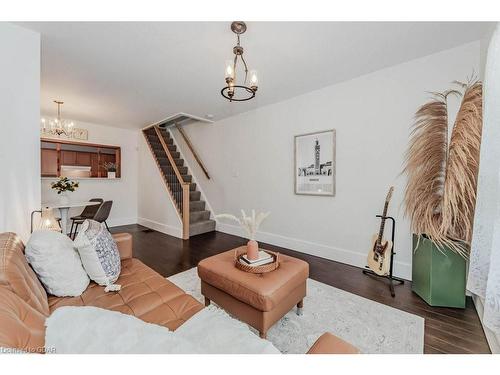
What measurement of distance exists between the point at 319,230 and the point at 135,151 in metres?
5.12

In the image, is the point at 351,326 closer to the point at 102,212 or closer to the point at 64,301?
the point at 64,301

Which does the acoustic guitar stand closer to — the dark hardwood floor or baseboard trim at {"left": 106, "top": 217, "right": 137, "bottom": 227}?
the dark hardwood floor

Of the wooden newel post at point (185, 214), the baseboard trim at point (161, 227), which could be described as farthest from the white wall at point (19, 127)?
the baseboard trim at point (161, 227)

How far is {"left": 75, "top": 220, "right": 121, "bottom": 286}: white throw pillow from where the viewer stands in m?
1.50

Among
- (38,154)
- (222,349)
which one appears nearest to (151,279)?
(222,349)

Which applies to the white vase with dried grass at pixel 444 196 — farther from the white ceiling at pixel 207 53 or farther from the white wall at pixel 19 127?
the white wall at pixel 19 127

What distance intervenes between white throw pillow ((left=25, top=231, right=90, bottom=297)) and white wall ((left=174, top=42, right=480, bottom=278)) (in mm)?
2900

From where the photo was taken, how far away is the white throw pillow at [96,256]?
150cm

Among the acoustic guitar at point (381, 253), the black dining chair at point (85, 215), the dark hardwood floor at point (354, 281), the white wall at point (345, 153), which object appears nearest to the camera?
the dark hardwood floor at point (354, 281)

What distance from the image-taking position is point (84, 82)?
3004 millimetres

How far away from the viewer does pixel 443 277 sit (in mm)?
1984

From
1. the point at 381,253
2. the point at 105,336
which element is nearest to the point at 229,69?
the point at 105,336

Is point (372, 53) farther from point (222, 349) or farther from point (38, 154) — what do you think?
point (38, 154)

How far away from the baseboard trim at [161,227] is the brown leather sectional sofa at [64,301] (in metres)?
2.52
